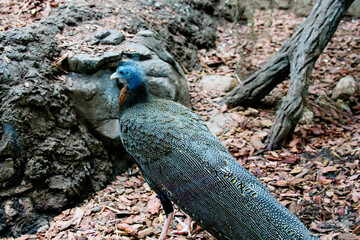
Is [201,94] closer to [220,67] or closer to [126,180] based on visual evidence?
[220,67]

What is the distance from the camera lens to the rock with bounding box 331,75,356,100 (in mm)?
5164

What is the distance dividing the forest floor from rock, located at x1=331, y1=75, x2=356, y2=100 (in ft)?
0.39

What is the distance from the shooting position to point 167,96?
14.2 ft

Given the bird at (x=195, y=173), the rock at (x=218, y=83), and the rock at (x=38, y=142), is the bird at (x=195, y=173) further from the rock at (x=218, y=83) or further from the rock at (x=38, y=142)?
the rock at (x=218, y=83)

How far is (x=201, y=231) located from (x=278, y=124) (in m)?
1.78

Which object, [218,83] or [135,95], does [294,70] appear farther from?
[135,95]

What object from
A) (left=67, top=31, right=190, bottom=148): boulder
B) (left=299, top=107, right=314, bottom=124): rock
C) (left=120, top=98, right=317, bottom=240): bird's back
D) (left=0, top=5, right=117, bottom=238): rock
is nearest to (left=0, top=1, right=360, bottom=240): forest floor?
(left=299, top=107, right=314, bottom=124): rock

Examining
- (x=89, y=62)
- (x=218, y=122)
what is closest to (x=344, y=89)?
(x=218, y=122)

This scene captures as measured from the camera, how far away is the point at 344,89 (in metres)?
5.18

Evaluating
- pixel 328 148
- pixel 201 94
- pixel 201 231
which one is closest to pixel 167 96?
pixel 201 94

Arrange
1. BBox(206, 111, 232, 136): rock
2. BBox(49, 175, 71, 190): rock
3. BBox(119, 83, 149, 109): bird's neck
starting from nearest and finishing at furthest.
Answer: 1. BBox(119, 83, 149, 109): bird's neck
2. BBox(49, 175, 71, 190): rock
3. BBox(206, 111, 232, 136): rock

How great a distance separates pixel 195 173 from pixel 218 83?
3.25 meters

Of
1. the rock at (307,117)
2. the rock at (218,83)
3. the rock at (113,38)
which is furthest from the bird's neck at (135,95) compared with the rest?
the rock at (307,117)

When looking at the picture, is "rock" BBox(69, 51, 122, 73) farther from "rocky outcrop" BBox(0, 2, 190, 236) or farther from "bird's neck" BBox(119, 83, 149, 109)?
"bird's neck" BBox(119, 83, 149, 109)
